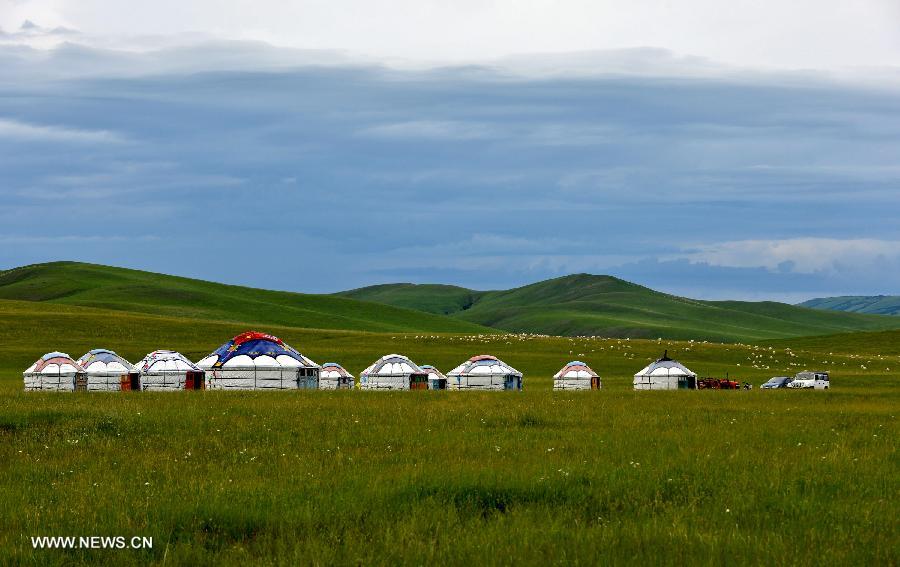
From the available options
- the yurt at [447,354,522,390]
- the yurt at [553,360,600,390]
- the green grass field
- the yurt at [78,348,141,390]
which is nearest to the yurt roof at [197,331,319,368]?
the yurt at [78,348,141,390]

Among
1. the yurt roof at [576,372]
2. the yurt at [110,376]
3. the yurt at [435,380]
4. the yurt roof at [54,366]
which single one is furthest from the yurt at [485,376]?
the yurt roof at [54,366]

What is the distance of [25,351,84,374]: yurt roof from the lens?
63.9m

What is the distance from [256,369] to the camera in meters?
60.3

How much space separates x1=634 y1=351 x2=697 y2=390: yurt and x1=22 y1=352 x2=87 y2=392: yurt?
39193mm

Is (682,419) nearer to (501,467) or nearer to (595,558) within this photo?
(501,467)

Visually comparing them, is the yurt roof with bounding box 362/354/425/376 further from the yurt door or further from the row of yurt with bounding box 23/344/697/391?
the yurt door

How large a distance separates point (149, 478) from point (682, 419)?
54.1ft

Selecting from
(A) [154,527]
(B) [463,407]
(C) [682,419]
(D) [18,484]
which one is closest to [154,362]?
(B) [463,407]

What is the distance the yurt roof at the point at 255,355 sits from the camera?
199ft

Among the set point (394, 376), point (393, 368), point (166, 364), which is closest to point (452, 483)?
point (166, 364)

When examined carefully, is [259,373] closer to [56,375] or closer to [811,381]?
[56,375]

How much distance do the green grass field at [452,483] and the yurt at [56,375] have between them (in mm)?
32352

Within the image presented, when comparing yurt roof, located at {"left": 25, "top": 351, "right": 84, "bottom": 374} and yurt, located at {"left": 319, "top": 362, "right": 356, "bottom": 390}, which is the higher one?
yurt roof, located at {"left": 25, "top": 351, "right": 84, "bottom": 374}

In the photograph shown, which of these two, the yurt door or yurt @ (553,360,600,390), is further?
yurt @ (553,360,600,390)
